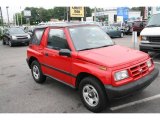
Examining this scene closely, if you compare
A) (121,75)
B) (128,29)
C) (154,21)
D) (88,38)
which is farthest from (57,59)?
(128,29)

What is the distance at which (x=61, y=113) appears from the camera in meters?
4.44

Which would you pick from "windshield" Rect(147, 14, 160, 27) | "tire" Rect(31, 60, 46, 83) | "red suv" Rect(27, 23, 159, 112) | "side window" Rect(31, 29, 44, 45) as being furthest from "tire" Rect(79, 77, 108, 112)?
"windshield" Rect(147, 14, 160, 27)

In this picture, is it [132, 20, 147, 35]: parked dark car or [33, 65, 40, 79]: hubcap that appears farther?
[132, 20, 147, 35]: parked dark car

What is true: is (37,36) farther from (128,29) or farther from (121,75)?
(128,29)

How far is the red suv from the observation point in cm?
406

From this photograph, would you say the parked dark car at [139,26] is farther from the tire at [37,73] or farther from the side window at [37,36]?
the tire at [37,73]

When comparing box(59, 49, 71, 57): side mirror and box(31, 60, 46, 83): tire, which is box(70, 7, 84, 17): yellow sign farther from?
box(59, 49, 71, 57): side mirror

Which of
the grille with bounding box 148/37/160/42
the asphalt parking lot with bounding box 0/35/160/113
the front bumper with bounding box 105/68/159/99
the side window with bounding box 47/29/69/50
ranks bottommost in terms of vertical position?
the asphalt parking lot with bounding box 0/35/160/113

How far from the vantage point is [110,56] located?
14.5 feet

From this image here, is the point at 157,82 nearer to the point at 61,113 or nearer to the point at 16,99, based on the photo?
the point at 61,113

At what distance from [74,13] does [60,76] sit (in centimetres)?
2308

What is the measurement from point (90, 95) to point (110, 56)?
2.96 ft

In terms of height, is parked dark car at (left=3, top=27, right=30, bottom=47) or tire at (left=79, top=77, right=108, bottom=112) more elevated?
parked dark car at (left=3, top=27, right=30, bottom=47)

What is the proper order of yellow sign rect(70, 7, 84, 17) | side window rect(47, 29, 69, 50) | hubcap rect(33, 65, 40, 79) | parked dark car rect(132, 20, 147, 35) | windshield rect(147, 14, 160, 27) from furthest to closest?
1. yellow sign rect(70, 7, 84, 17)
2. parked dark car rect(132, 20, 147, 35)
3. windshield rect(147, 14, 160, 27)
4. hubcap rect(33, 65, 40, 79)
5. side window rect(47, 29, 69, 50)
